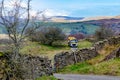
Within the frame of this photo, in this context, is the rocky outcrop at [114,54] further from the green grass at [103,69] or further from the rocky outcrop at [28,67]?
the rocky outcrop at [28,67]

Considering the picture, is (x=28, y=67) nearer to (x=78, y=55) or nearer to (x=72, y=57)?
(x=72, y=57)

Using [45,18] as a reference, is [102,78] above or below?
below

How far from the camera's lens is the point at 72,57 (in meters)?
35.8

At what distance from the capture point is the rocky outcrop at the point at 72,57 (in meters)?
34.7

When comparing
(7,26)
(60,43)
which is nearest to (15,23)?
(7,26)

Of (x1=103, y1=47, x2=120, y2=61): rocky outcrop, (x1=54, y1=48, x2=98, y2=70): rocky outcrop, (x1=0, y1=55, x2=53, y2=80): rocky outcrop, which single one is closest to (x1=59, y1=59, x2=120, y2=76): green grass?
(x1=54, y1=48, x2=98, y2=70): rocky outcrop

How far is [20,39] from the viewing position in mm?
20766

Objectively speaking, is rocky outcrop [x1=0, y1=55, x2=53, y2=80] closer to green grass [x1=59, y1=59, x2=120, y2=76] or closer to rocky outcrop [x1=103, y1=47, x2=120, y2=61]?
green grass [x1=59, y1=59, x2=120, y2=76]

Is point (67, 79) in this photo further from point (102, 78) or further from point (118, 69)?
point (118, 69)

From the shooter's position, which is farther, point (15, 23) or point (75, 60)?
point (75, 60)

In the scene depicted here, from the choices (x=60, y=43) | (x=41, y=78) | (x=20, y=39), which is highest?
(x=20, y=39)

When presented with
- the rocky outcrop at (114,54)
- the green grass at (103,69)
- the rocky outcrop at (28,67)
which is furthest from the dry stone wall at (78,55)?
the rocky outcrop at (28,67)

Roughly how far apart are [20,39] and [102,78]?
820cm

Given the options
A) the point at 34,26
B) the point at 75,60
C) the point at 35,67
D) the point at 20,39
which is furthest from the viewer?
the point at 75,60
